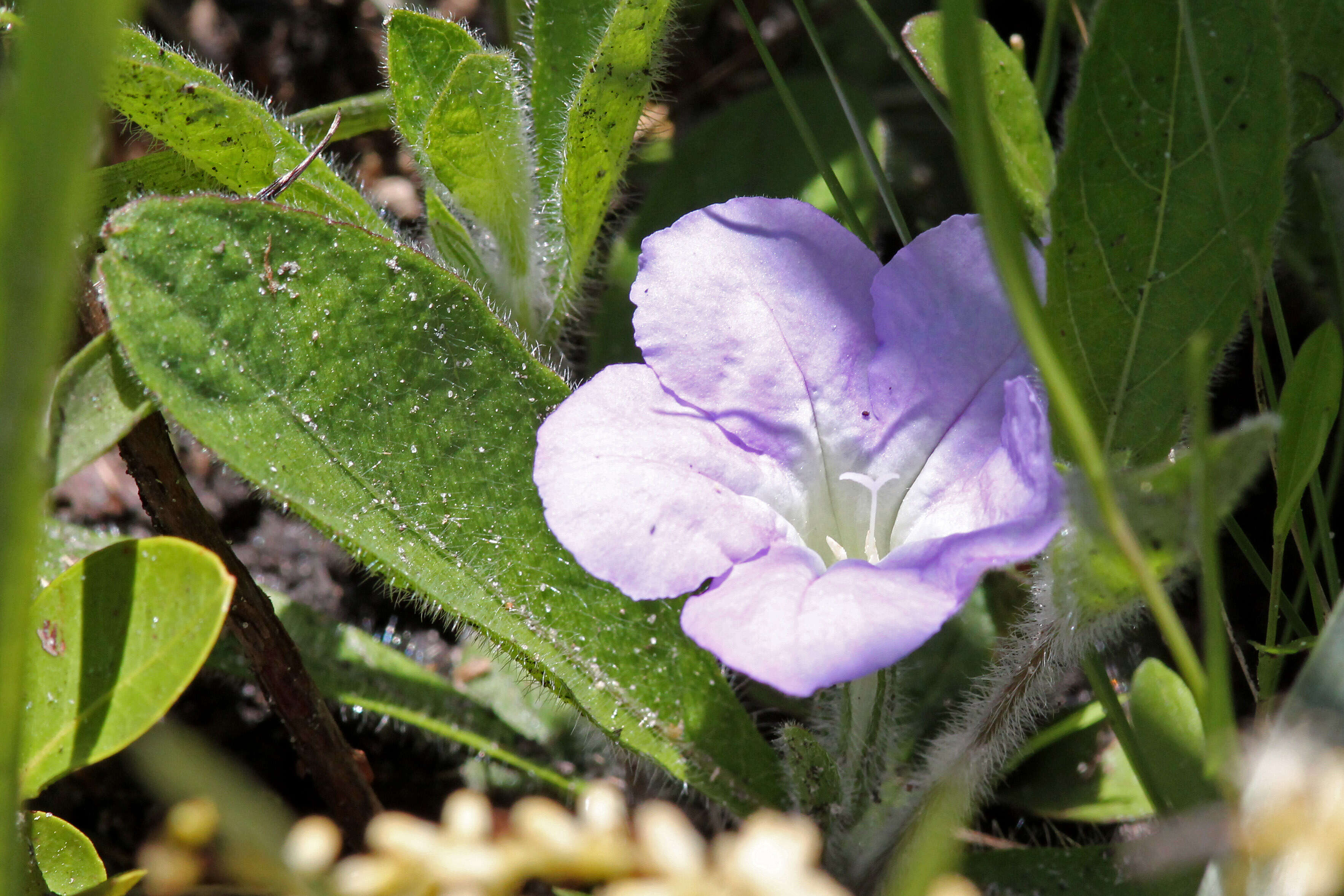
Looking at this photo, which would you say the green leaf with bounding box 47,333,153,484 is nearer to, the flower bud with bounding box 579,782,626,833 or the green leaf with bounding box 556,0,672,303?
the green leaf with bounding box 556,0,672,303

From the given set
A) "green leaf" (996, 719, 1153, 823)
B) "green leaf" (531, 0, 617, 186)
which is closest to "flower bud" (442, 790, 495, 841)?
"green leaf" (531, 0, 617, 186)

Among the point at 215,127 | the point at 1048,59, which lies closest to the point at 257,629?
the point at 215,127

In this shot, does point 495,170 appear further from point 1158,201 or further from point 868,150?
point 1158,201

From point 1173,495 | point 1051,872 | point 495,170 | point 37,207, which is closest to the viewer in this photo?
point 37,207

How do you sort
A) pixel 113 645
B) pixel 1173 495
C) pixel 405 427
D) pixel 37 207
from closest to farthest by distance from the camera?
1. pixel 37 207
2. pixel 1173 495
3. pixel 113 645
4. pixel 405 427

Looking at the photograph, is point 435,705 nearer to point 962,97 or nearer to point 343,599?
point 343,599

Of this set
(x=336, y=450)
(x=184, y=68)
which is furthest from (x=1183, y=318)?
(x=184, y=68)
